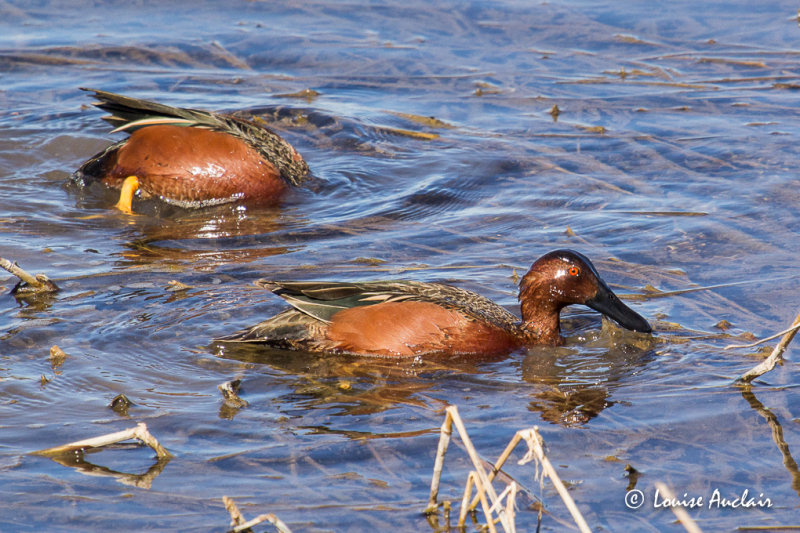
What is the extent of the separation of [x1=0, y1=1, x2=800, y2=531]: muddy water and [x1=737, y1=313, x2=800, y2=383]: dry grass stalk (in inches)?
5.3

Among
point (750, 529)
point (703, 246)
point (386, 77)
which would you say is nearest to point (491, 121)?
point (386, 77)

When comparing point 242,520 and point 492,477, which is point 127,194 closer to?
point 242,520

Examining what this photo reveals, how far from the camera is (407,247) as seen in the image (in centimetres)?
801

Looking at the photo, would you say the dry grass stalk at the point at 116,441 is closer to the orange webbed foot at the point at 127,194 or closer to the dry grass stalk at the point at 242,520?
the dry grass stalk at the point at 242,520

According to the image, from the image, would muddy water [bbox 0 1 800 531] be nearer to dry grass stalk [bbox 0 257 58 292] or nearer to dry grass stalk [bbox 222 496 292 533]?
dry grass stalk [bbox 0 257 58 292]

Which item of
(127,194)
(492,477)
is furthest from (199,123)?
(492,477)

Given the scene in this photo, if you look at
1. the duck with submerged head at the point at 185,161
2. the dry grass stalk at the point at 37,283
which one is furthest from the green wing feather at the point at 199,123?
the dry grass stalk at the point at 37,283

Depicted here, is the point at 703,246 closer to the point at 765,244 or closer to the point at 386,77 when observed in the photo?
the point at 765,244

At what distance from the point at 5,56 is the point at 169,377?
27.9ft

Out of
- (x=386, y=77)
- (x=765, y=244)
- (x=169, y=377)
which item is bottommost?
(x=169, y=377)

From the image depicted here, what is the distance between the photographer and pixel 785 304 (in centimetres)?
670

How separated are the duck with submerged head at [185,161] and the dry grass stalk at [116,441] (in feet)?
15.1

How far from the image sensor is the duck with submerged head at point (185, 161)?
29.8 feet

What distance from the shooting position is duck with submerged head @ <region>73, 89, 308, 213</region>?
9078mm
